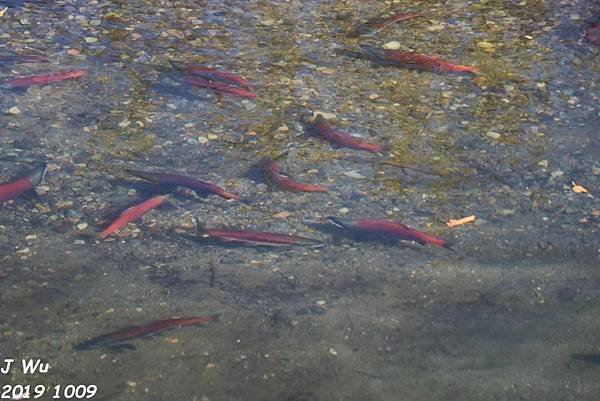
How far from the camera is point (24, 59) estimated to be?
6770 mm

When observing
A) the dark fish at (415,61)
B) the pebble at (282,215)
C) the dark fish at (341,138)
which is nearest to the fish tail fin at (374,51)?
the dark fish at (415,61)

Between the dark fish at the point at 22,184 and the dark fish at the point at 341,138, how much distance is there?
74.7 inches

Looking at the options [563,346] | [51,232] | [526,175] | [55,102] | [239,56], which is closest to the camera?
[563,346]

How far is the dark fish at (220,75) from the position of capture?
6578 mm

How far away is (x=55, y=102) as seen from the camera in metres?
6.27

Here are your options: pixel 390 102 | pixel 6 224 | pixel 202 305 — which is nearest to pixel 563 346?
pixel 202 305

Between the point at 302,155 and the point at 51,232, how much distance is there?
1.74 m

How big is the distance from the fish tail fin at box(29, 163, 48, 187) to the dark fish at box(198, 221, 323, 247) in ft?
3.80

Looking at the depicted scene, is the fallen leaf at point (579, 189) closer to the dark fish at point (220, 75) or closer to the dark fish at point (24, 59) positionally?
the dark fish at point (220, 75)

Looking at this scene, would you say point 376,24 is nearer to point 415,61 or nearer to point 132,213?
point 415,61

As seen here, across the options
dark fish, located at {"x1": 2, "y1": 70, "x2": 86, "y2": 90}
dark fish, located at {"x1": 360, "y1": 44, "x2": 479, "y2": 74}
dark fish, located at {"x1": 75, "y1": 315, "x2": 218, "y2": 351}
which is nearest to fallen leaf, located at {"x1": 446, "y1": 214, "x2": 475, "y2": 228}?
dark fish, located at {"x1": 75, "y1": 315, "x2": 218, "y2": 351}

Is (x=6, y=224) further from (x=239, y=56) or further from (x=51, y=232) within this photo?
(x=239, y=56)

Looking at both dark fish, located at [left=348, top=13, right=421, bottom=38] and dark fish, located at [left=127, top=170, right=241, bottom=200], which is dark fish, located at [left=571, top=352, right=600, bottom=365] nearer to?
dark fish, located at [left=127, top=170, right=241, bottom=200]

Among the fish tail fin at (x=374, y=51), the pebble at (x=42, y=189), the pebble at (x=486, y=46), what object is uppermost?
the pebble at (x=486, y=46)
